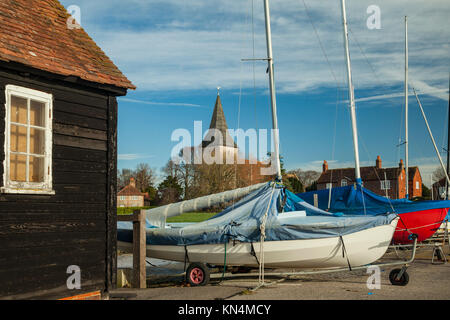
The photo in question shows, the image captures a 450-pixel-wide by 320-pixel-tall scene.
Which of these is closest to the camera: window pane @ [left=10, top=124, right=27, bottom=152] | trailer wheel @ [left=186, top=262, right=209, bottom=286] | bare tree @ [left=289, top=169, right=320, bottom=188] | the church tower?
window pane @ [left=10, top=124, right=27, bottom=152]

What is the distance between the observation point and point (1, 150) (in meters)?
7.54

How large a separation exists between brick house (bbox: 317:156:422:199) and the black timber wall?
231 ft

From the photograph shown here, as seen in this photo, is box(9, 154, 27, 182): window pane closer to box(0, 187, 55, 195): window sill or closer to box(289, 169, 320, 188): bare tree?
box(0, 187, 55, 195): window sill

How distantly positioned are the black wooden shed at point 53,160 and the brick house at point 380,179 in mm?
70575

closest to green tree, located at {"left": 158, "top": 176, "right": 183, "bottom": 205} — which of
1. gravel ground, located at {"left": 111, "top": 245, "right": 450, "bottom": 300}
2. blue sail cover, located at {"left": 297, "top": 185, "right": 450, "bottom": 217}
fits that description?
blue sail cover, located at {"left": 297, "top": 185, "right": 450, "bottom": 217}

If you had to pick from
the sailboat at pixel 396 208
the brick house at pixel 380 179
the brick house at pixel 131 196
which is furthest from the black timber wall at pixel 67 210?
the brick house at pixel 131 196

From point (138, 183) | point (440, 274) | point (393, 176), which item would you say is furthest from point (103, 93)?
point (138, 183)

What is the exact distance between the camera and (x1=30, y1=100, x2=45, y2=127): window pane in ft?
27.2

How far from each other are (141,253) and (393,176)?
72.9 metres

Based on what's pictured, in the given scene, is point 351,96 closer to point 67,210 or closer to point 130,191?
point 67,210

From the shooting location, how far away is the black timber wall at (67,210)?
7.66 m

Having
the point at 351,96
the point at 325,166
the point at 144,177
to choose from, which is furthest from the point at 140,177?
the point at 351,96

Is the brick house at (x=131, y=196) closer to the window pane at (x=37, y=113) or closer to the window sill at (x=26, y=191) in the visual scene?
the window pane at (x=37, y=113)

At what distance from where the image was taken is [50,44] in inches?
354
